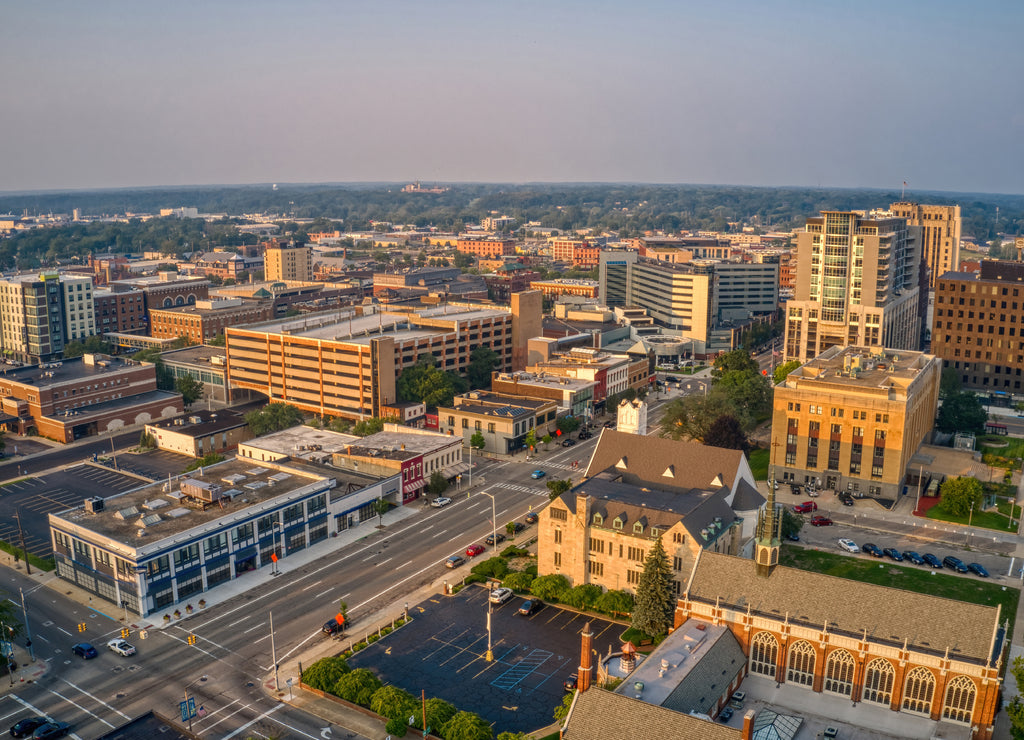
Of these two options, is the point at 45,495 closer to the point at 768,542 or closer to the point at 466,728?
the point at 466,728

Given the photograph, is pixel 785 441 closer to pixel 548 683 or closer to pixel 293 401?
pixel 548 683

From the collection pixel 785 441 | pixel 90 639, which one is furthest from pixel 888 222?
pixel 90 639

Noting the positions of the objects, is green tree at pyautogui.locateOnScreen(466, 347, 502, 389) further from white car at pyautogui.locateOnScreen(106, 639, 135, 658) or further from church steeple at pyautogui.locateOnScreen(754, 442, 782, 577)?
church steeple at pyautogui.locateOnScreen(754, 442, 782, 577)

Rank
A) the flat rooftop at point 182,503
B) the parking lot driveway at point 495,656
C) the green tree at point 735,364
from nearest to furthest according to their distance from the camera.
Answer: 1. the parking lot driveway at point 495,656
2. the flat rooftop at point 182,503
3. the green tree at point 735,364

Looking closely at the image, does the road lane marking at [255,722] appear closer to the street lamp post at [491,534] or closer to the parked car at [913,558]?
the street lamp post at [491,534]

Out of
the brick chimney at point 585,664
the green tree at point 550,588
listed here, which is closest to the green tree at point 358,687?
the brick chimney at point 585,664
